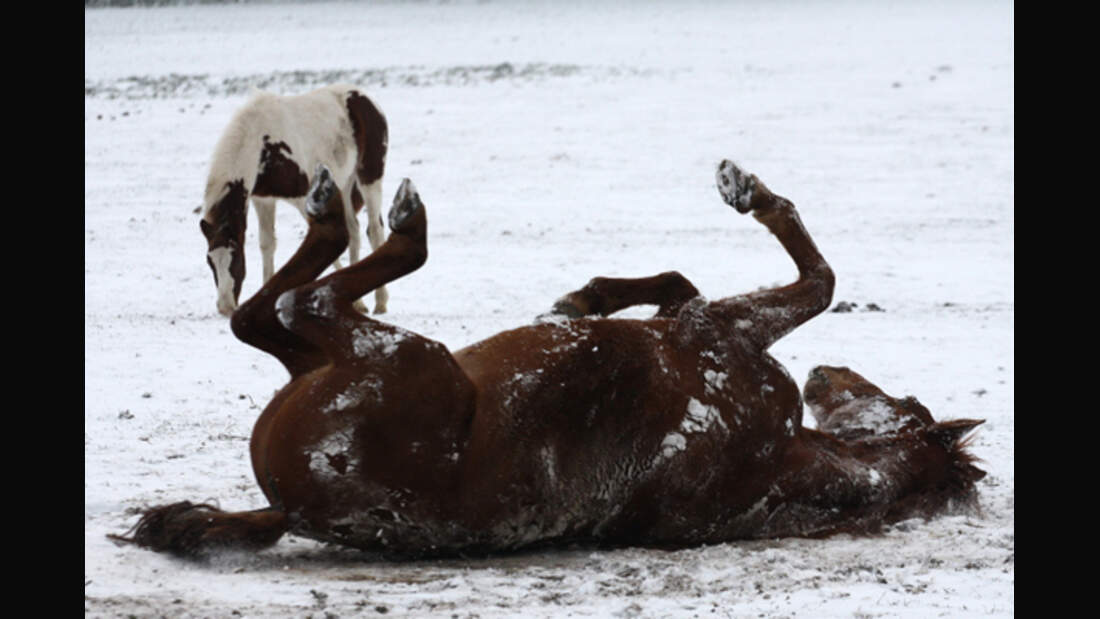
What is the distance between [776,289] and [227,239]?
577 centimetres

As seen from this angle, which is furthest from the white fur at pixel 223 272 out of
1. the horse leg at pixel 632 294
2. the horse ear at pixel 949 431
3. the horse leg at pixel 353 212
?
the horse ear at pixel 949 431

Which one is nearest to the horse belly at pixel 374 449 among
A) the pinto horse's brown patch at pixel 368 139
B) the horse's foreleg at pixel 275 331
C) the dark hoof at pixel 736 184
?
the horse's foreleg at pixel 275 331

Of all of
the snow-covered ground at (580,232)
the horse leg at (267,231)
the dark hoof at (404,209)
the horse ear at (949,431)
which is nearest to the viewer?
the snow-covered ground at (580,232)

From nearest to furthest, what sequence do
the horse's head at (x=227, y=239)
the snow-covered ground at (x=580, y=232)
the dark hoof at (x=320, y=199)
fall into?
the snow-covered ground at (x=580, y=232), the dark hoof at (x=320, y=199), the horse's head at (x=227, y=239)

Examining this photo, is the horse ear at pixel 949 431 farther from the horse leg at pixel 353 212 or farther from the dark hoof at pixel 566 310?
Answer: the horse leg at pixel 353 212

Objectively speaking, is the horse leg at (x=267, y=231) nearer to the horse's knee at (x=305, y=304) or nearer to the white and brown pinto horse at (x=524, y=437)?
the white and brown pinto horse at (x=524, y=437)

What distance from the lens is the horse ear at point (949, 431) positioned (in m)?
4.45

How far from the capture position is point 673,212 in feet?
42.0

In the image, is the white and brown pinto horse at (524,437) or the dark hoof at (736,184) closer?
the white and brown pinto horse at (524,437)

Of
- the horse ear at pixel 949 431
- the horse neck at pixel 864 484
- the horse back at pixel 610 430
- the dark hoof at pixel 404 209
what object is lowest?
the horse neck at pixel 864 484

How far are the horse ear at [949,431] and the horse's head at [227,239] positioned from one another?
577 centimetres

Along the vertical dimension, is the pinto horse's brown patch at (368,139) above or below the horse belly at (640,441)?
above

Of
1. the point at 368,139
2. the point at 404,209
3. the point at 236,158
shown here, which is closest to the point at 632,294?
the point at 404,209
